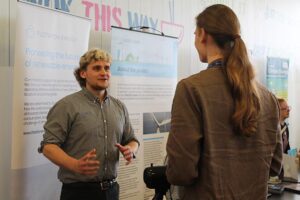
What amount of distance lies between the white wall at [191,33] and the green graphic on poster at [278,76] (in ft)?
0.53

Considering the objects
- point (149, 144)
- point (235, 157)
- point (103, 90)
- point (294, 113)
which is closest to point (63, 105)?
point (103, 90)

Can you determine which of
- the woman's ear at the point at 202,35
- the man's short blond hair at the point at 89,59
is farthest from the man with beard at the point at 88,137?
the woman's ear at the point at 202,35

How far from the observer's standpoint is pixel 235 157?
1.12m

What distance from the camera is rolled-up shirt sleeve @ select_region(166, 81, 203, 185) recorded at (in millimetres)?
1056

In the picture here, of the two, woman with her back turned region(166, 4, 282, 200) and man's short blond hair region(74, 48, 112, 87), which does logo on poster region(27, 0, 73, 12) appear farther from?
woman with her back turned region(166, 4, 282, 200)

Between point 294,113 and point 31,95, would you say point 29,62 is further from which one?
point 294,113

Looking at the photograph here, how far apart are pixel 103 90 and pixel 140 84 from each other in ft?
2.77

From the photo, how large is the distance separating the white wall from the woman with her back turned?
196mm

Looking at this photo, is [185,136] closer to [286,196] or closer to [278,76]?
[286,196]

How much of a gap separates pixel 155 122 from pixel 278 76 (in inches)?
104

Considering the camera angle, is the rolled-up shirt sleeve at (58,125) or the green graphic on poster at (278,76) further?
the green graphic on poster at (278,76)

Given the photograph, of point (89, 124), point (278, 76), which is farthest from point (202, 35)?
point (278, 76)

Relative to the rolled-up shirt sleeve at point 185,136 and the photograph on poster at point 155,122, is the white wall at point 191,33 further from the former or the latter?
the photograph on poster at point 155,122

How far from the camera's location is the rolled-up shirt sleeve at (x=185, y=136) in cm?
106
